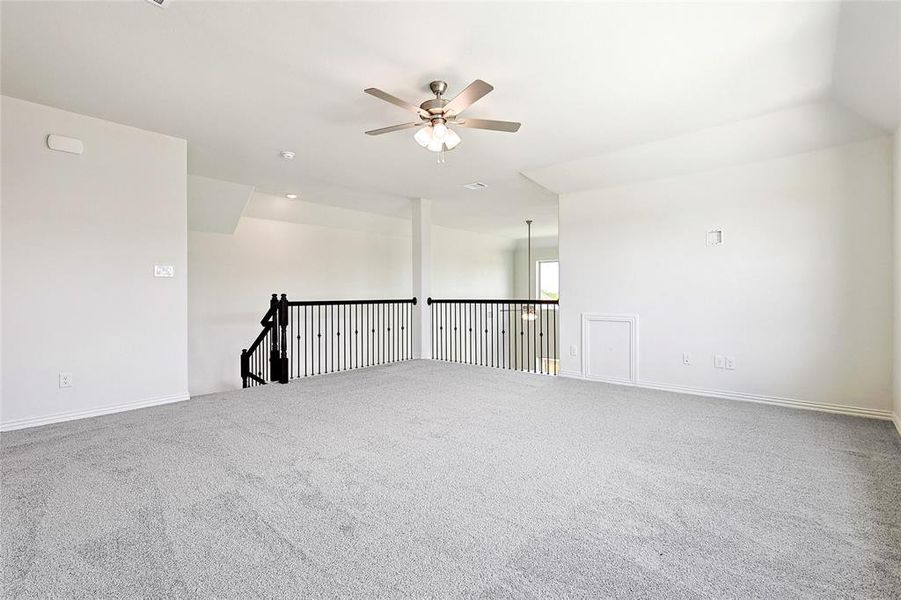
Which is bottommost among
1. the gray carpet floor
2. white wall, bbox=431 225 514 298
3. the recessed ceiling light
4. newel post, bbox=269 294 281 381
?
the gray carpet floor

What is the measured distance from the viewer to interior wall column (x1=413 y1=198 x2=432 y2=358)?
20.4 feet

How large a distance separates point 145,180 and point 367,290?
460 centimetres

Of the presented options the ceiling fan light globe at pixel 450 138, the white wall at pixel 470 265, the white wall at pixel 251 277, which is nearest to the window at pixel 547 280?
the white wall at pixel 470 265

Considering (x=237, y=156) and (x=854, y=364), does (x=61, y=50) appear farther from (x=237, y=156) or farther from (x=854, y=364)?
(x=854, y=364)

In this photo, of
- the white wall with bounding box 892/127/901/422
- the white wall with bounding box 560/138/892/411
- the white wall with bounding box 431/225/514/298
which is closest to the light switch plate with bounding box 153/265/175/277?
the white wall with bounding box 560/138/892/411

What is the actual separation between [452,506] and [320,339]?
527 centimetres

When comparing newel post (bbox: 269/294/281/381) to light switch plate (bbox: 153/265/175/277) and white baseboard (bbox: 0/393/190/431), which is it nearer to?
white baseboard (bbox: 0/393/190/431)

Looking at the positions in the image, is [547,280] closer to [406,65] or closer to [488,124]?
[488,124]

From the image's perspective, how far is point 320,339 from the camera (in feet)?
22.1

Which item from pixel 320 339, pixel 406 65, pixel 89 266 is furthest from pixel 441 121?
pixel 320 339

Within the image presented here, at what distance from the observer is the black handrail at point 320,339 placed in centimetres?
500

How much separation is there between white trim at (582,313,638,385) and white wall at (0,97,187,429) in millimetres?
4322

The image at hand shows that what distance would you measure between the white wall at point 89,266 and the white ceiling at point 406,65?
273 mm

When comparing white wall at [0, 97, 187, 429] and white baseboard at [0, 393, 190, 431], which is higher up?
white wall at [0, 97, 187, 429]
